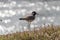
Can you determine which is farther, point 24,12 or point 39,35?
point 24,12

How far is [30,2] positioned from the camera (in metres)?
17.0

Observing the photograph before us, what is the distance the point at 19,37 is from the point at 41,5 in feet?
24.1

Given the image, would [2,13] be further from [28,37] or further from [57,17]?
[28,37]

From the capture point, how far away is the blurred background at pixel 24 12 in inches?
475

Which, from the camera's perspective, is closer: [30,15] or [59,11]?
[30,15]

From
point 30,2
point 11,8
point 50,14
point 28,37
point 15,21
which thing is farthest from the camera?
point 30,2

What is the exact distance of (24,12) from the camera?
14539mm

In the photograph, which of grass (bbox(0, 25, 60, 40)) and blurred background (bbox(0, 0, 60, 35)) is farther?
blurred background (bbox(0, 0, 60, 35))

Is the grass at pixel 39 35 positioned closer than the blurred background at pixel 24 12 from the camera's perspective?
Yes

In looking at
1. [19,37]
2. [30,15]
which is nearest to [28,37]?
[19,37]

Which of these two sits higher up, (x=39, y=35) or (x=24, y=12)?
(x=39, y=35)

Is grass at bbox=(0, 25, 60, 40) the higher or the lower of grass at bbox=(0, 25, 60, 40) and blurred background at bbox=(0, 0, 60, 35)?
the higher

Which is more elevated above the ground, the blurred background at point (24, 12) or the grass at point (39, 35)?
the grass at point (39, 35)

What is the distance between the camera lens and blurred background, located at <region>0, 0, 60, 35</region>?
1206 centimetres
